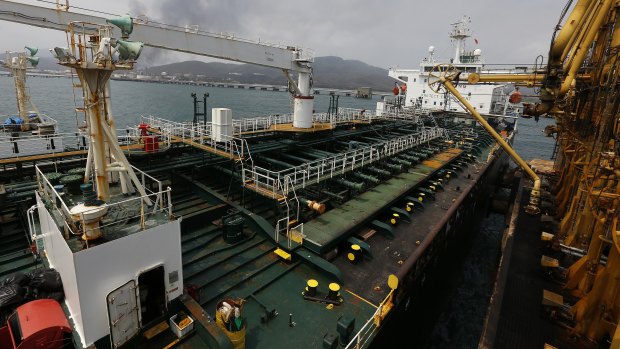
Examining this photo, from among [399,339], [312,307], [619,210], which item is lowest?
[399,339]

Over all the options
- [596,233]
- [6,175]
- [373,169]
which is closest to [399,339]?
[596,233]

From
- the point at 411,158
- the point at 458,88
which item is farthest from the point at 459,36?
the point at 411,158

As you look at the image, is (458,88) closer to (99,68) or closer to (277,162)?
(277,162)

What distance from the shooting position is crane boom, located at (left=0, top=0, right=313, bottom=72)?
1262 cm

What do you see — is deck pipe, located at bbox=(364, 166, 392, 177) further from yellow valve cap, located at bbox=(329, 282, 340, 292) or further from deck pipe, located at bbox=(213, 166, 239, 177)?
yellow valve cap, located at bbox=(329, 282, 340, 292)

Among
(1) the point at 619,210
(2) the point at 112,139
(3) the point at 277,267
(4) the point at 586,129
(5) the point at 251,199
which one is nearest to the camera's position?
(2) the point at 112,139

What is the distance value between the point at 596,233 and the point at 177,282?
48.8ft

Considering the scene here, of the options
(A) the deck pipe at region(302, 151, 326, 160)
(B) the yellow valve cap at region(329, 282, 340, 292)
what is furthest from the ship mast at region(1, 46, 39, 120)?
(B) the yellow valve cap at region(329, 282, 340, 292)

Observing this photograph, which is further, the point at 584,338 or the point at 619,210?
the point at 584,338

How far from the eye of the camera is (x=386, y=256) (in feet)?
46.2

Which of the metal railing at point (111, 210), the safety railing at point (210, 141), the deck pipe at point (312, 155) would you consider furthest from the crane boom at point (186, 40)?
the metal railing at point (111, 210)

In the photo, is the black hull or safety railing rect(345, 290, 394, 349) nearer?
safety railing rect(345, 290, 394, 349)

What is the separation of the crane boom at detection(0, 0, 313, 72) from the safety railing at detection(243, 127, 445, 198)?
7.25m

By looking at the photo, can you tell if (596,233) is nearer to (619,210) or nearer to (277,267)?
(619,210)
